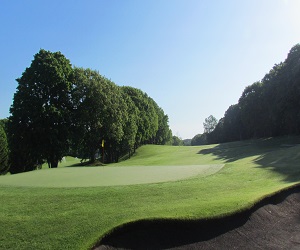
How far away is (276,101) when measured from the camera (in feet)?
179

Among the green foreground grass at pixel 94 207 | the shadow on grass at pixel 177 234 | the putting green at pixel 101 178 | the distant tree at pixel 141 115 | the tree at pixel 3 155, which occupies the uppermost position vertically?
the distant tree at pixel 141 115

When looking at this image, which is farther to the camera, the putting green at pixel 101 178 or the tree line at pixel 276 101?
the tree line at pixel 276 101

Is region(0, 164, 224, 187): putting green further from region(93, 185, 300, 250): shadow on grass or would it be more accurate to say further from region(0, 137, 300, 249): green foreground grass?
region(93, 185, 300, 250): shadow on grass

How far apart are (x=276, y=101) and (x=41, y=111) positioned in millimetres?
38525


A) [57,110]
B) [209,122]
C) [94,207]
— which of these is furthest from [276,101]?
[209,122]

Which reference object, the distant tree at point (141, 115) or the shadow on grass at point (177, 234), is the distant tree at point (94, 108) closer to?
the distant tree at point (141, 115)

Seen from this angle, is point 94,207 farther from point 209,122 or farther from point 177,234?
point 209,122

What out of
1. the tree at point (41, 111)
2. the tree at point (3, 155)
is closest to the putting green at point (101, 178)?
the tree at point (41, 111)

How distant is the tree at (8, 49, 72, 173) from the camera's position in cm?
3741

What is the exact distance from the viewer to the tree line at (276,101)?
5169 centimetres

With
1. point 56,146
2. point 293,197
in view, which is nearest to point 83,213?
point 293,197

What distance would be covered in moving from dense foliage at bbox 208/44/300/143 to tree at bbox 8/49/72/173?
3481cm

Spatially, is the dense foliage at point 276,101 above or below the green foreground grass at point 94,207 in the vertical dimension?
above

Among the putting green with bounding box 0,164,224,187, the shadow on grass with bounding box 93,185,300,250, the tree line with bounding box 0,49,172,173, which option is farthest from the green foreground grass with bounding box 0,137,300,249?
the tree line with bounding box 0,49,172,173
